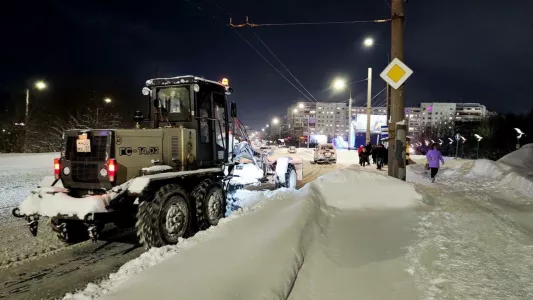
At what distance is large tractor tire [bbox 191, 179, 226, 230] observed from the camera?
25.8 feet

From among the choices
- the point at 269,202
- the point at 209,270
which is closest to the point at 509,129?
the point at 269,202

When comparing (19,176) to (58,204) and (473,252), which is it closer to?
(58,204)

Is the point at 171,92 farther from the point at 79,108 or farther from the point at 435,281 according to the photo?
the point at 79,108

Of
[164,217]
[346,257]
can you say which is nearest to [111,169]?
[164,217]

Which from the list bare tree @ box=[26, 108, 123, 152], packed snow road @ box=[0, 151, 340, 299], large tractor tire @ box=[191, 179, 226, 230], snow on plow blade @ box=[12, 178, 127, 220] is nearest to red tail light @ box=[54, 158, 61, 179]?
snow on plow blade @ box=[12, 178, 127, 220]

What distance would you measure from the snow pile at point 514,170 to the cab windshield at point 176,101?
33.0 feet

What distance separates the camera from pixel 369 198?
323 inches

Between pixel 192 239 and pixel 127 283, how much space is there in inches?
78.1

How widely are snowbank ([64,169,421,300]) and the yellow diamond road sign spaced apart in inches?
129

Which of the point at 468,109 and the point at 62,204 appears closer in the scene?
the point at 62,204

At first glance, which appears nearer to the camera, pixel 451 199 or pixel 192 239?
pixel 192 239

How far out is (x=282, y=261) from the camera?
4.42m

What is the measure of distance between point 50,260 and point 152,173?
7.16ft

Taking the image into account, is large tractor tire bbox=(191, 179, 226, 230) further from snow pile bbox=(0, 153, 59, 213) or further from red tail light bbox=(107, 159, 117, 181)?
snow pile bbox=(0, 153, 59, 213)
